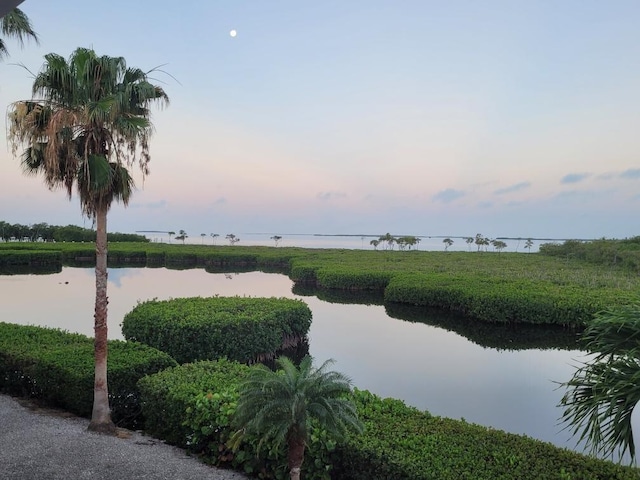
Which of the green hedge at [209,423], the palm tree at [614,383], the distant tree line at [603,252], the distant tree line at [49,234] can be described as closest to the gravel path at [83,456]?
the green hedge at [209,423]

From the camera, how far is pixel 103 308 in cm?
773

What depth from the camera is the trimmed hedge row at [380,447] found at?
5398mm

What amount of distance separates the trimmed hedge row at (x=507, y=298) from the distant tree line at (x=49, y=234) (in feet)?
228

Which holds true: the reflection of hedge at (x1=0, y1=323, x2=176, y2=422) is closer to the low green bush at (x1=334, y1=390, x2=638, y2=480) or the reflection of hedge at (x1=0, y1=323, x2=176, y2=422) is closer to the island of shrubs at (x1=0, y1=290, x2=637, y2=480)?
the island of shrubs at (x1=0, y1=290, x2=637, y2=480)

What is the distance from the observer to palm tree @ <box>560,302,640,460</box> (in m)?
3.71

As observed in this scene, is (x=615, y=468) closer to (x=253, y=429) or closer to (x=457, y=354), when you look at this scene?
(x=253, y=429)

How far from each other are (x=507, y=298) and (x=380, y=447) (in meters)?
19.1

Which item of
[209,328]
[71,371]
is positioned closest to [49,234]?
[209,328]

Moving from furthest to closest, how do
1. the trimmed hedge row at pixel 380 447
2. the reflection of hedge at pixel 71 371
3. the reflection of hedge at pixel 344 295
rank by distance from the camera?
the reflection of hedge at pixel 344 295, the reflection of hedge at pixel 71 371, the trimmed hedge row at pixel 380 447

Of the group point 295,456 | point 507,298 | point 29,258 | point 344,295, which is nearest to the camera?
point 295,456

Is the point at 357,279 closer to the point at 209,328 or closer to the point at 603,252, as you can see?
the point at 209,328

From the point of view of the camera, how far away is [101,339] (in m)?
7.62

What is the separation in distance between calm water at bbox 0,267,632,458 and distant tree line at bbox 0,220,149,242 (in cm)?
5392

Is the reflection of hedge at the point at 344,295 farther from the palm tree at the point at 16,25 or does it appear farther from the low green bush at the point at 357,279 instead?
the palm tree at the point at 16,25
